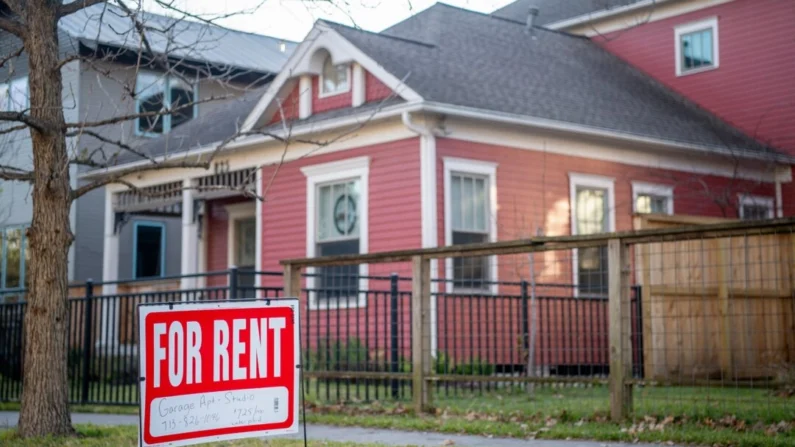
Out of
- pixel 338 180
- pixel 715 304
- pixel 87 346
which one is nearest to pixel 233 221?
pixel 338 180

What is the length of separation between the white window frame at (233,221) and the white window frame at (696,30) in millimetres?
9686

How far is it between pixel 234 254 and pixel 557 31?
28.4 ft

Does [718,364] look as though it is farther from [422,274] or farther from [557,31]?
[557,31]

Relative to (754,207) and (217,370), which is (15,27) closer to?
(217,370)

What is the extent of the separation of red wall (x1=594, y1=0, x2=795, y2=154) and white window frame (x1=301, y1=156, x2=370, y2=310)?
685 cm

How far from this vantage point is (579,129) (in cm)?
1864

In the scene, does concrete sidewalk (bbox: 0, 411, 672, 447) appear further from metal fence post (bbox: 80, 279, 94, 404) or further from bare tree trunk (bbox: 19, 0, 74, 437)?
metal fence post (bbox: 80, 279, 94, 404)

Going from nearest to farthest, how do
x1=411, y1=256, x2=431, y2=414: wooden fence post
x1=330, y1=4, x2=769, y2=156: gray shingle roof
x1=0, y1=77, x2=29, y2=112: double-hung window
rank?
1. x1=411, y1=256, x2=431, y2=414: wooden fence post
2. x1=0, y1=77, x2=29, y2=112: double-hung window
3. x1=330, y1=4, x2=769, y2=156: gray shingle roof

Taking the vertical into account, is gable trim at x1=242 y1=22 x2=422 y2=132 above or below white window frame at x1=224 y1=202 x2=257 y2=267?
above

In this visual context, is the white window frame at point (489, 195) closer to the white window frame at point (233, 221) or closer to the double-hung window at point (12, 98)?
the double-hung window at point (12, 98)

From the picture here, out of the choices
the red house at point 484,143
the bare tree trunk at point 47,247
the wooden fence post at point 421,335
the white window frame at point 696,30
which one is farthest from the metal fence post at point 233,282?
the white window frame at point 696,30

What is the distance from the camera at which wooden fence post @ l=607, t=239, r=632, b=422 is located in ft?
29.8

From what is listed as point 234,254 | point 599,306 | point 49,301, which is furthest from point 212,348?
point 234,254

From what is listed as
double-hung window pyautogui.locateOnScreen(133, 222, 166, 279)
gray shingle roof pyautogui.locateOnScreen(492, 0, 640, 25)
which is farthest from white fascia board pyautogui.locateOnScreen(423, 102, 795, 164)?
double-hung window pyautogui.locateOnScreen(133, 222, 166, 279)
